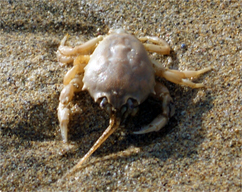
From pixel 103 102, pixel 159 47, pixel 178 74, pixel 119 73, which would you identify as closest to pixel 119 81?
pixel 119 73

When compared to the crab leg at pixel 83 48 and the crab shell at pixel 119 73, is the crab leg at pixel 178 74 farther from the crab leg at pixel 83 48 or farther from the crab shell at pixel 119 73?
the crab leg at pixel 83 48

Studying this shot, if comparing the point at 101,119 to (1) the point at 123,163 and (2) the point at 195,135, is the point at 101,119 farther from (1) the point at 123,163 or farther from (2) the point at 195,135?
(2) the point at 195,135

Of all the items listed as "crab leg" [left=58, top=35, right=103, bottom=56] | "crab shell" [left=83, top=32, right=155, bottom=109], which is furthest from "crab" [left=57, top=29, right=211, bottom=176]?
"crab leg" [left=58, top=35, right=103, bottom=56]

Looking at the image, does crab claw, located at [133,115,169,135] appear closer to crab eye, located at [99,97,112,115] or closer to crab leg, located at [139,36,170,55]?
crab eye, located at [99,97,112,115]

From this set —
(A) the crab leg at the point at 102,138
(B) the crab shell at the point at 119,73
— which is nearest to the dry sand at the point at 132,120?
(A) the crab leg at the point at 102,138

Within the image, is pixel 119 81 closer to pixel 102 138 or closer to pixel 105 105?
pixel 105 105

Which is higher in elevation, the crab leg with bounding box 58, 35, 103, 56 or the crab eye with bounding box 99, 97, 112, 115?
the crab leg with bounding box 58, 35, 103, 56
